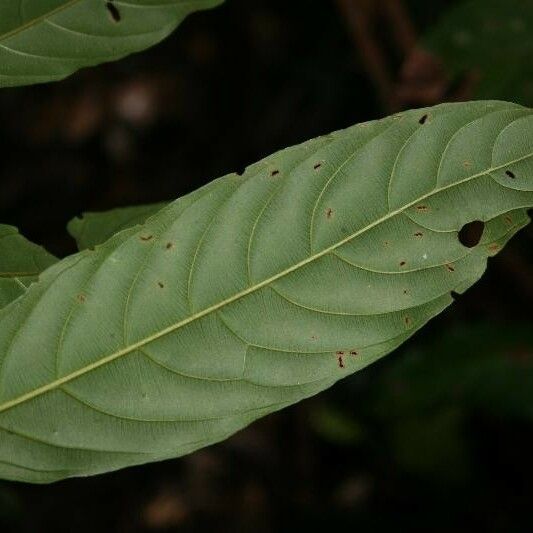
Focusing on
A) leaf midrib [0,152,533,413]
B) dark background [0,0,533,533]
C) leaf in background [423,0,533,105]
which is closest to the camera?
leaf midrib [0,152,533,413]

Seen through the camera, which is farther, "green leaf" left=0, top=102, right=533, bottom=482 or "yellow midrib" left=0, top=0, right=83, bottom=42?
"yellow midrib" left=0, top=0, right=83, bottom=42

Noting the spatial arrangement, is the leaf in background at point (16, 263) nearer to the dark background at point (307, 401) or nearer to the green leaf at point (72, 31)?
the green leaf at point (72, 31)

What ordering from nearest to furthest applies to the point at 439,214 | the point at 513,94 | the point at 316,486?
1. the point at 439,214
2. the point at 513,94
3. the point at 316,486

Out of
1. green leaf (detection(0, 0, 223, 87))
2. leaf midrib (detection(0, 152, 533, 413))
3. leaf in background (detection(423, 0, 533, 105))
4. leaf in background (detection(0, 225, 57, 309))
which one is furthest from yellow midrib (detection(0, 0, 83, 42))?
leaf in background (detection(423, 0, 533, 105))

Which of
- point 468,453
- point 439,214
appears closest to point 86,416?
point 439,214

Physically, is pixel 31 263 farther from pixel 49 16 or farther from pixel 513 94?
pixel 513 94

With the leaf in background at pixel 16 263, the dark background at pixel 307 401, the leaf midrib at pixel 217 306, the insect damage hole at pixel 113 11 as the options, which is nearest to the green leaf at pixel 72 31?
the insect damage hole at pixel 113 11

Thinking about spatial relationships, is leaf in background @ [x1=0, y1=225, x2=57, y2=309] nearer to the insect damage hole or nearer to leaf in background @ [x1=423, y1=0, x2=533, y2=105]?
the insect damage hole

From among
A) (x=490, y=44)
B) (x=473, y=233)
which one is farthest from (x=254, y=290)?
(x=490, y=44)
